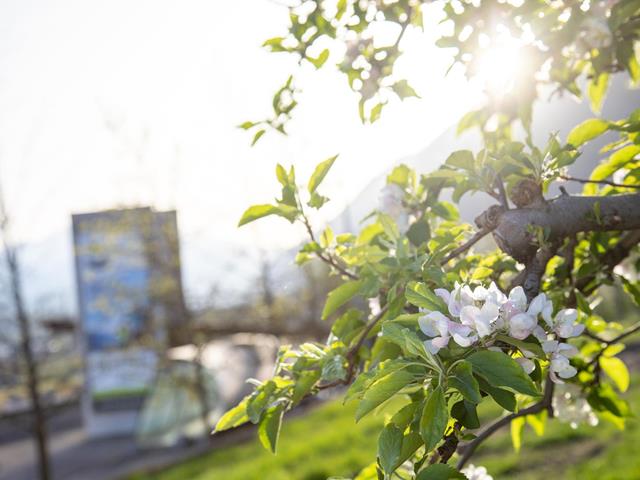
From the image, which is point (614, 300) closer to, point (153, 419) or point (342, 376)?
point (153, 419)

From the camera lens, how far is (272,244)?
45.3ft

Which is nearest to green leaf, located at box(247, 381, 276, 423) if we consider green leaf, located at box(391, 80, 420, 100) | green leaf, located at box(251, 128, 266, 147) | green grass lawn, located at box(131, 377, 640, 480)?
green leaf, located at box(251, 128, 266, 147)

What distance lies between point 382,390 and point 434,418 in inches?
2.8

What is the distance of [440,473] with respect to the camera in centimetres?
95

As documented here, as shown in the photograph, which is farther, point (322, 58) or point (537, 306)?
point (322, 58)

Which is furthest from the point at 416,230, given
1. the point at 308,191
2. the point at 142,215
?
the point at 142,215

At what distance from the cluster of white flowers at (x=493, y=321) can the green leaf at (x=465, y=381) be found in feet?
0.09

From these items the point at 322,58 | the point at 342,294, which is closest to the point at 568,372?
the point at 342,294

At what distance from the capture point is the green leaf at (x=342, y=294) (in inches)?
51.9

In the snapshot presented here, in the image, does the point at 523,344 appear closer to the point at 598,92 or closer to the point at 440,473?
the point at 440,473

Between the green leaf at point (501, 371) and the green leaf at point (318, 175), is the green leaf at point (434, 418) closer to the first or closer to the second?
the green leaf at point (501, 371)

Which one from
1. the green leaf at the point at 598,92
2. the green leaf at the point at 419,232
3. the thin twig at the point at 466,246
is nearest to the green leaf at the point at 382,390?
the thin twig at the point at 466,246

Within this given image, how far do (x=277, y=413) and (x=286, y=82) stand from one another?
84 cm

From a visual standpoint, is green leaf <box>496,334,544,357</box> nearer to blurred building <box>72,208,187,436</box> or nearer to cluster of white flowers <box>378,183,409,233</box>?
cluster of white flowers <box>378,183,409,233</box>
